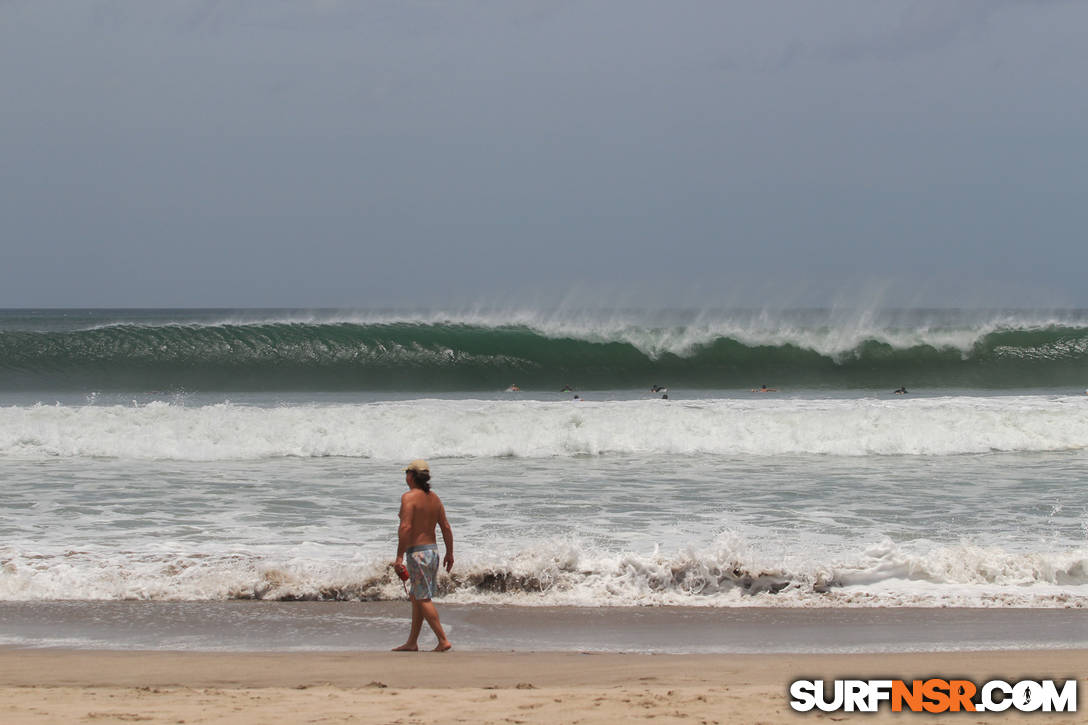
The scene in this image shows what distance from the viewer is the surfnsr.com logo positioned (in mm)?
4211

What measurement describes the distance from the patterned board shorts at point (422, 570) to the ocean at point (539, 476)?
109 centimetres

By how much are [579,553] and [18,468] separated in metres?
7.89

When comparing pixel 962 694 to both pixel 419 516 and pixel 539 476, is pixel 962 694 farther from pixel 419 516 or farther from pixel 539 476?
pixel 539 476

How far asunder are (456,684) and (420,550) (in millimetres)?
975

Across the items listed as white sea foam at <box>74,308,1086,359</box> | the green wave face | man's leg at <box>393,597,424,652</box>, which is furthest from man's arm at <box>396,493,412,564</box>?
white sea foam at <box>74,308,1086,359</box>

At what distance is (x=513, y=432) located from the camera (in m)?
13.4

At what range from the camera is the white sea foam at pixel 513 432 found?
12852 millimetres

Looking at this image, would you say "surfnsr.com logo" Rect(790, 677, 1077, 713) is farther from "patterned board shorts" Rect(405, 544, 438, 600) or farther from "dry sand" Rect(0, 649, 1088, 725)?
"patterned board shorts" Rect(405, 544, 438, 600)

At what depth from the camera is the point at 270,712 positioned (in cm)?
408

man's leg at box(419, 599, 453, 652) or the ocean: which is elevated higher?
the ocean

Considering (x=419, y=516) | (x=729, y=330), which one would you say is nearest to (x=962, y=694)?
(x=419, y=516)

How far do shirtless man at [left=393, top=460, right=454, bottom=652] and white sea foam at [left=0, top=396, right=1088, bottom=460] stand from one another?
7.14 m

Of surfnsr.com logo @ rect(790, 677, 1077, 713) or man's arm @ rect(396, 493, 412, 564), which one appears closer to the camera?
surfnsr.com logo @ rect(790, 677, 1077, 713)

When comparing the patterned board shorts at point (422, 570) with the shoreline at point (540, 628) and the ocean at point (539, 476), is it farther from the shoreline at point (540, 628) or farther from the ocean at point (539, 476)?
the ocean at point (539, 476)
